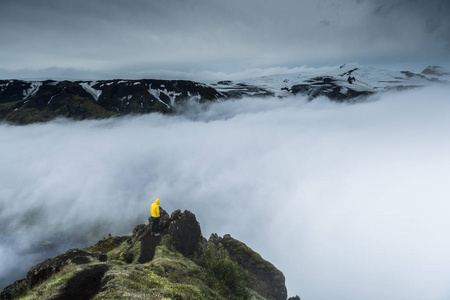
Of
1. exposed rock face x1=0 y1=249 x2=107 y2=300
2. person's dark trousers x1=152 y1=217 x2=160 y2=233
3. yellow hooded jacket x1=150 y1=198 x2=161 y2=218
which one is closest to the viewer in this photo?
exposed rock face x1=0 y1=249 x2=107 y2=300

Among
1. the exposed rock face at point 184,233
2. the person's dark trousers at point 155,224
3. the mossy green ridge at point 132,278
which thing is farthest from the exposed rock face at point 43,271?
the exposed rock face at point 184,233

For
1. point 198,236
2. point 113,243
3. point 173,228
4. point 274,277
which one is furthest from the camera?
point 274,277

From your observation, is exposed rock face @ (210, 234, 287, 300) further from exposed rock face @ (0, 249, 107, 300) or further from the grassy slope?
exposed rock face @ (0, 249, 107, 300)

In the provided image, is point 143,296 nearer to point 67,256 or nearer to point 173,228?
point 67,256

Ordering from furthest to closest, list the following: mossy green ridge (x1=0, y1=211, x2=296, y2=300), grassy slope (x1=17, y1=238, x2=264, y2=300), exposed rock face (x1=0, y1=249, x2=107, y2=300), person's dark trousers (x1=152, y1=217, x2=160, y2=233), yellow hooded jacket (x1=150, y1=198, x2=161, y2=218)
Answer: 1. person's dark trousers (x1=152, y1=217, x2=160, y2=233)
2. yellow hooded jacket (x1=150, y1=198, x2=161, y2=218)
3. exposed rock face (x1=0, y1=249, x2=107, y2=300)
4. mossy green ridge (x1=0, y1=211, x2=296, y2=300)
5. grassy slope (x1=17, y1=238, x2=264, y2=300)

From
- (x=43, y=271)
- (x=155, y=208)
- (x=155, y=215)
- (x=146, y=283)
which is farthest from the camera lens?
(x=155, y=215)

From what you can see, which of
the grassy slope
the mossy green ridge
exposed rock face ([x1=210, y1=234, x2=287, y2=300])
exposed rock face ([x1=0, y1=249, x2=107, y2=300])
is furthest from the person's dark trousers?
exposed rock face ([x1=210, y1=234, x2=287, y2=300])

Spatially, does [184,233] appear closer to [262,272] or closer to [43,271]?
[43,271]

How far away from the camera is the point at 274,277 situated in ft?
184

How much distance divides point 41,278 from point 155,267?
10.6m

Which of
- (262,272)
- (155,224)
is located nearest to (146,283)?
(155,224)

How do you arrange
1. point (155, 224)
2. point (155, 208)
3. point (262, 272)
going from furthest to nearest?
point (262, 272), point (155, 224), point (155, 208)

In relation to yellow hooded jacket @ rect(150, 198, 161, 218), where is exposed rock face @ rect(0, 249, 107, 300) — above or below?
below

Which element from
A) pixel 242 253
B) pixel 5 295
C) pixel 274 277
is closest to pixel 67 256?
pixel 5 295
